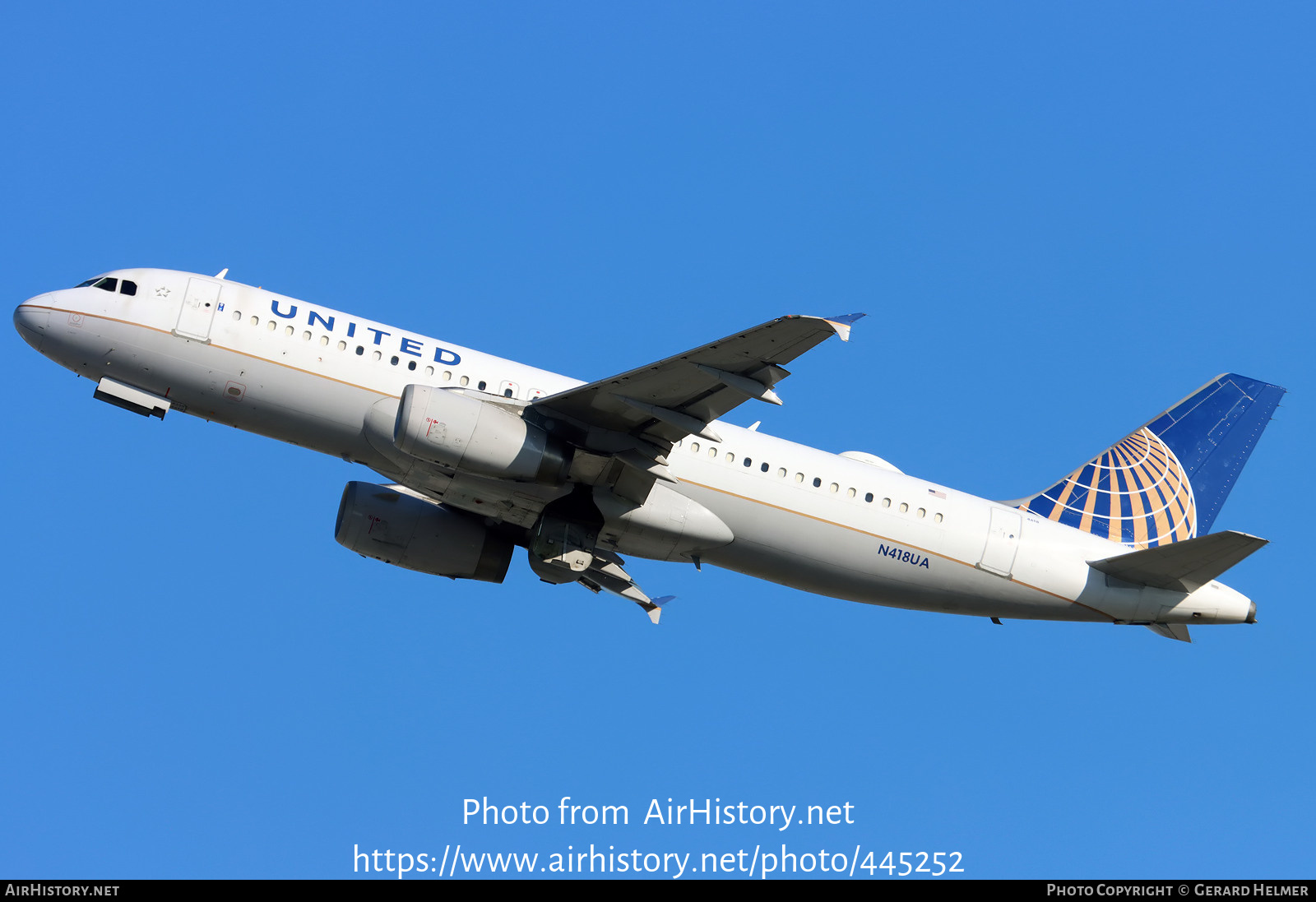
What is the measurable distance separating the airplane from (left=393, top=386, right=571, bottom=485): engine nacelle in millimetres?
39

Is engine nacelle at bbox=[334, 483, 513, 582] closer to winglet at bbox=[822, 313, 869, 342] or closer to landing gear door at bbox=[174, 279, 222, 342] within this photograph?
landing gear door at bbox=[174, 279, 222, 342]

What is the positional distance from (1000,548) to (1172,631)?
4.80 metres

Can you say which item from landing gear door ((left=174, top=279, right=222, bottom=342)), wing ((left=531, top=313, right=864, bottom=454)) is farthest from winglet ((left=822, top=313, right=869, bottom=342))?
landing gear door ((left=174, top=279, right=222, bottom=342))

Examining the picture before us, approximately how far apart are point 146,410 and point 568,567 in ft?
32.2

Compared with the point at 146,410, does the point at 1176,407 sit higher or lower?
higher

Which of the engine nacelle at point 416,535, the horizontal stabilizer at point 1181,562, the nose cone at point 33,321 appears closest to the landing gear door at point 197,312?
the nose cone at point 33,321

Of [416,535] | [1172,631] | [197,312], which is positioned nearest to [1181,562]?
[1172,631]

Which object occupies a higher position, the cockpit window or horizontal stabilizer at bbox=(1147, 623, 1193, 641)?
the cockpit window

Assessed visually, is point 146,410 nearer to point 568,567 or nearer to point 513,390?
point 513,390

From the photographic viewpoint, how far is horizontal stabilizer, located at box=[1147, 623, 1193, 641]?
3184 cm

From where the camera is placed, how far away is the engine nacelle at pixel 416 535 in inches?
1277

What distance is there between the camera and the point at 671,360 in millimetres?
26469

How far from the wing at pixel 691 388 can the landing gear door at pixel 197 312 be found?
24.2 feet
